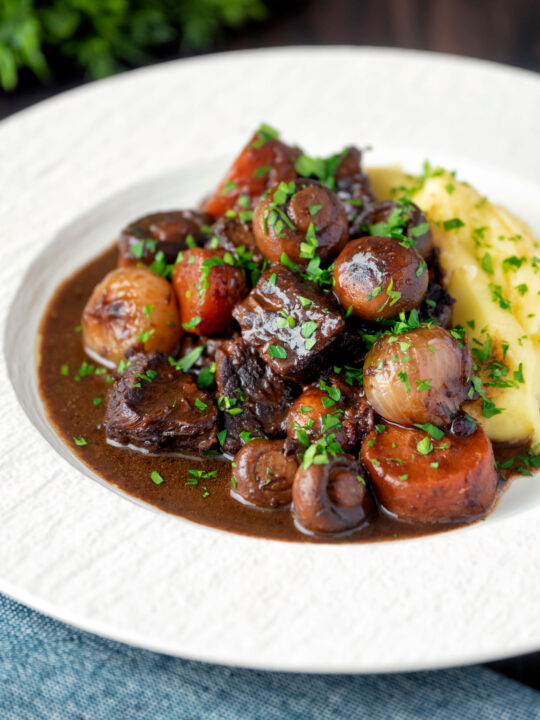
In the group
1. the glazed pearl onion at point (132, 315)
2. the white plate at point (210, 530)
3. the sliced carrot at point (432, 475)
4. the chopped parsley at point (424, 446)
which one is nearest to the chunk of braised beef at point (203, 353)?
the glazed pearl onion at point (132, 315)

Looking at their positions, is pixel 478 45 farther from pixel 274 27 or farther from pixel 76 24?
pixel 76 24

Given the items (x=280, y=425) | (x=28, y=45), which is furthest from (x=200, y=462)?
(x=28, y=45)

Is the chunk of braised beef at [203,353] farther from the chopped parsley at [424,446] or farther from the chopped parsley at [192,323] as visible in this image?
the chopped parsley at [424,446]

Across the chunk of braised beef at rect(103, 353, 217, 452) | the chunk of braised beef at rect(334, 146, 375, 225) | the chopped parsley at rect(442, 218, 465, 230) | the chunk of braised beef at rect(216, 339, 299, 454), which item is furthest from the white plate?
the chunk of braised beef at rect(334, 146, 375, 225)

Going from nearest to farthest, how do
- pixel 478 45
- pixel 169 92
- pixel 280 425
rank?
pixel 280 425 < pixel 169 92 < pixel 478 45

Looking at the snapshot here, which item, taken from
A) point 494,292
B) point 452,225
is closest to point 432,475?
point 494,292

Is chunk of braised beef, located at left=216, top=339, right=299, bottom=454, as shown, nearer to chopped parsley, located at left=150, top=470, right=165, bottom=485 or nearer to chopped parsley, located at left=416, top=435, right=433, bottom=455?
chopped parsley, located at left=150, top=470, right=165, bottom=485
